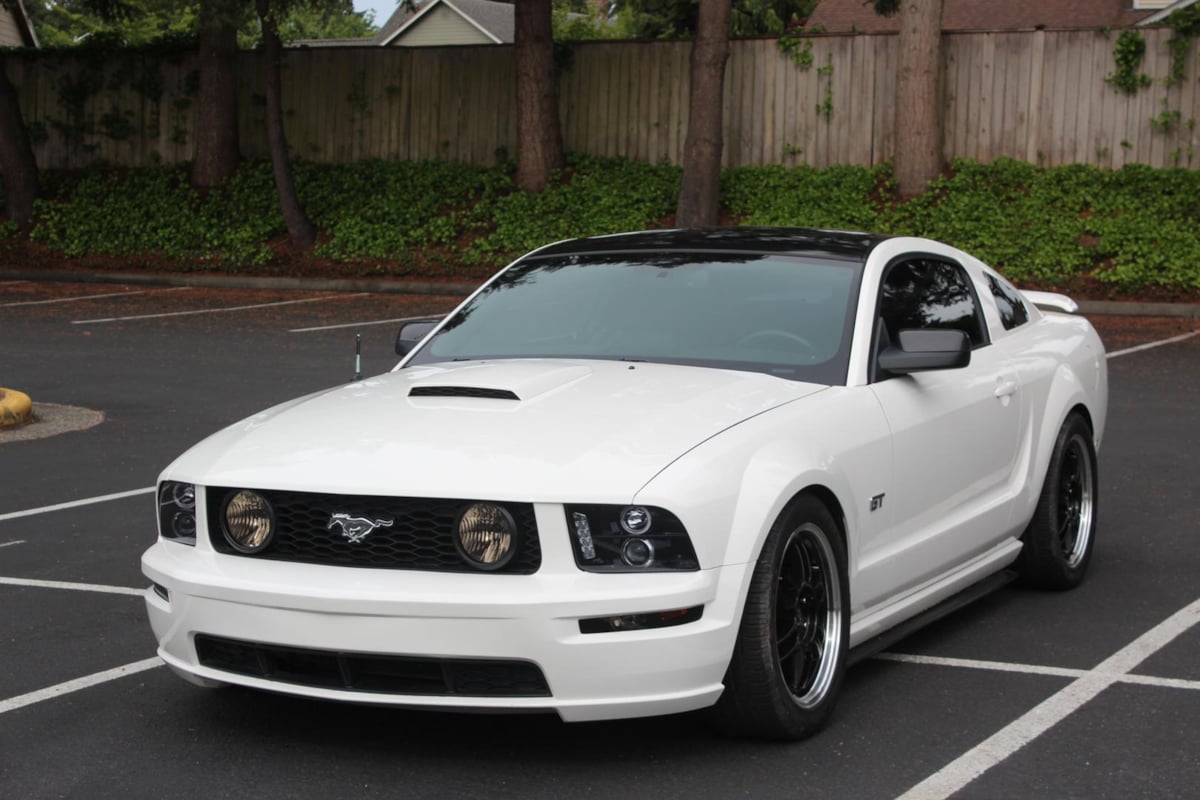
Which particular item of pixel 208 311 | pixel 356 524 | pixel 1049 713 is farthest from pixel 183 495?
pixel 208 311

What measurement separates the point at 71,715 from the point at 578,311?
7.56ft

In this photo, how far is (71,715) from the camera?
539 cm

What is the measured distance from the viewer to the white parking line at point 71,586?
7.10m

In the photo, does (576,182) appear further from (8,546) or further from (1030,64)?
(8,546)

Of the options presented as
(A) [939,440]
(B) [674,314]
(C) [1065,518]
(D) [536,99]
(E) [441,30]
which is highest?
(E) [441,30]

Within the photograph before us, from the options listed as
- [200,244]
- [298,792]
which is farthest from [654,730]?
[200,244]

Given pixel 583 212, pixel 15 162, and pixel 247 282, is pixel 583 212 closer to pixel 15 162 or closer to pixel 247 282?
pixel 247 282

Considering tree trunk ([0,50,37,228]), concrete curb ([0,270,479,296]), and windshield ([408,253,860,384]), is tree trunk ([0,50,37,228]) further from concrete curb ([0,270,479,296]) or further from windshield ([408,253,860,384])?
windshield ([408,253,860,384])

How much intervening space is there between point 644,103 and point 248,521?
21.9 metres

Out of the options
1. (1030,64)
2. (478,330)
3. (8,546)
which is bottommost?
(8,546)

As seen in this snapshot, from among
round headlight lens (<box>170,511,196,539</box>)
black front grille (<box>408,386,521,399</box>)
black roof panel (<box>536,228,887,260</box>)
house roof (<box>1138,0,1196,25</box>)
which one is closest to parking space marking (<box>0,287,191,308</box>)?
house roof (<box>1138,0,1196,25</box>)

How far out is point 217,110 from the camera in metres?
27.4

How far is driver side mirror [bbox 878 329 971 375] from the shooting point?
5.86 metres

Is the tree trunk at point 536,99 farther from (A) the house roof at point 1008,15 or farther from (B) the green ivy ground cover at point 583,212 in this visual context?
(A) the house roof at point 1008,15
